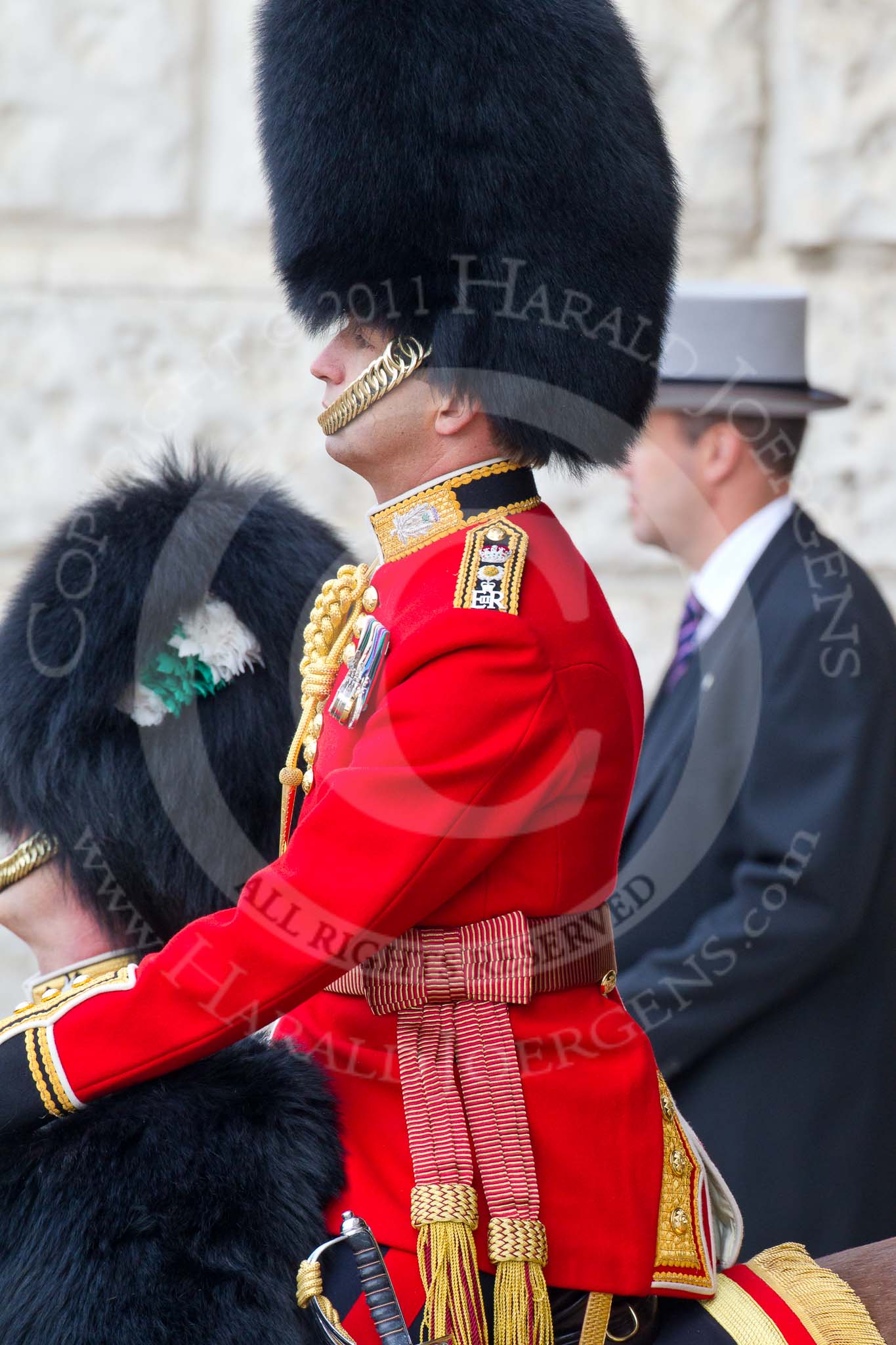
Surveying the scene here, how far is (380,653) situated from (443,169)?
1.31ft

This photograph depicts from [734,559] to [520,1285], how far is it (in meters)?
1.38

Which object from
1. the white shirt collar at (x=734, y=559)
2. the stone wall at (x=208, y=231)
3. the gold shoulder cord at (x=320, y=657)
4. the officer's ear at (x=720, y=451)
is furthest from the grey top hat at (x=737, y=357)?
the gold shoulder cord at (x=320, y=657)

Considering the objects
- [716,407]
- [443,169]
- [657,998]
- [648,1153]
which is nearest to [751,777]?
[657,998]

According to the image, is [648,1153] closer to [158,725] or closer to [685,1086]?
[158,725]

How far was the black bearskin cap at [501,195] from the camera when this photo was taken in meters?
1.21

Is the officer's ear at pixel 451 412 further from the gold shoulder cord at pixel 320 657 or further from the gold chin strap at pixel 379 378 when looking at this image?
the gold shoulder cord at pixel 320 657

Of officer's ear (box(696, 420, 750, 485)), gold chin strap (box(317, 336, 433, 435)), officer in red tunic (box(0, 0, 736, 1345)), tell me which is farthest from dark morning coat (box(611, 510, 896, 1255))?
gold chin strap (box(317, 336, 433, 435))

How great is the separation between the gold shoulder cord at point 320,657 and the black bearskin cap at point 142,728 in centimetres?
11

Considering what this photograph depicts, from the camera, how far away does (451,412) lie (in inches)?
46.8

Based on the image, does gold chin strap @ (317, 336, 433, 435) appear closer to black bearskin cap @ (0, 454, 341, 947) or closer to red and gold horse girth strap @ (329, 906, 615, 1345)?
black bearskin cap @ (0, 454, 341, 947)

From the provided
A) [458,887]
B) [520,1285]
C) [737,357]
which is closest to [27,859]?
[458,887]

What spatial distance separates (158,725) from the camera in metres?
1.37

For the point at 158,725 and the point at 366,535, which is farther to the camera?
the point at 366,535

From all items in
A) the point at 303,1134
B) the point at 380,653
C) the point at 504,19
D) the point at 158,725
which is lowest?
the point at 303,1134
